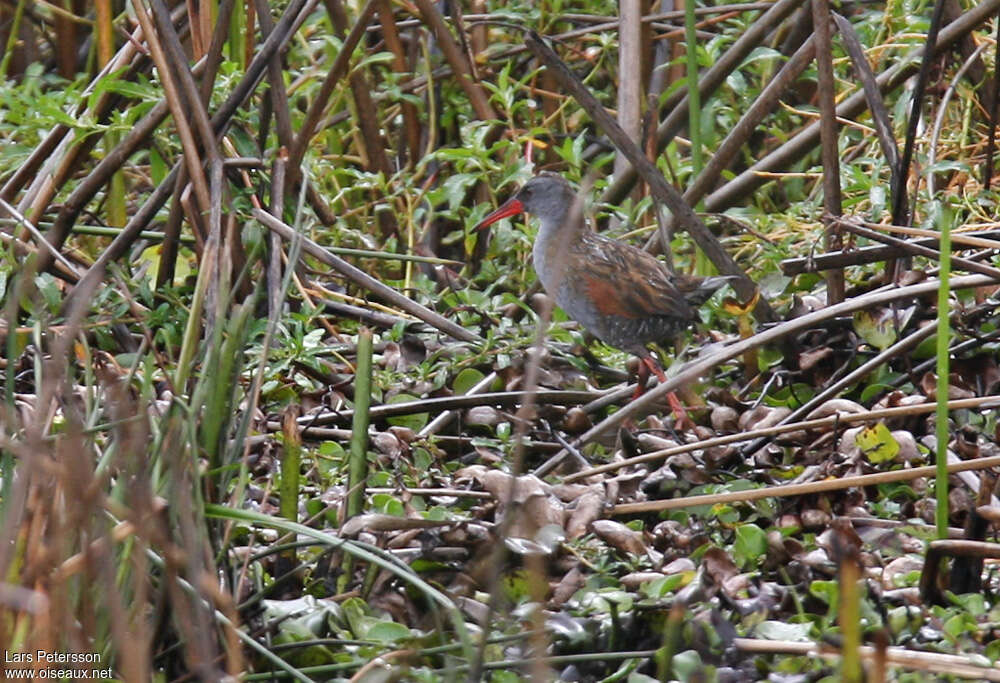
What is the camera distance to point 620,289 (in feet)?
12.8

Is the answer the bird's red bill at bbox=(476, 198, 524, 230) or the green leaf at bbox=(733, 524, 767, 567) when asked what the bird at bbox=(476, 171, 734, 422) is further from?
the green leaf at bbox=(733, 524, 767, 567)

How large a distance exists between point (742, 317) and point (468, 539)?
117 cm

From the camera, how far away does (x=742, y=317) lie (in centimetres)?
338

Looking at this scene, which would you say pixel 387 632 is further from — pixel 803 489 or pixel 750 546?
pixel 803 489

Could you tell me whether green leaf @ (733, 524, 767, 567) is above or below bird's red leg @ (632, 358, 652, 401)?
below

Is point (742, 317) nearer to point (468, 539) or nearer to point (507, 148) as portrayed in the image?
point (468, 539)

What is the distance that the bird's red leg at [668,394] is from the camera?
326cm

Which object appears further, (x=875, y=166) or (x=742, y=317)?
(x=875, y=166)

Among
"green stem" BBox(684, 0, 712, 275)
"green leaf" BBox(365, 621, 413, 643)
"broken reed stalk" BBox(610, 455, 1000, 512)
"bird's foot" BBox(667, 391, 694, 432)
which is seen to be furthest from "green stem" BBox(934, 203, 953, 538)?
"green stem" BBox(684, 0, 712, 275)

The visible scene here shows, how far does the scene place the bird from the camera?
12.4 feet

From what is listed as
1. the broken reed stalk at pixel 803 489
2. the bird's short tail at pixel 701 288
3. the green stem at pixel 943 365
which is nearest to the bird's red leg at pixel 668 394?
Result: the bird's short tail at pixel 701 288

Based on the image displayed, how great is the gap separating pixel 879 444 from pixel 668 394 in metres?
0.53

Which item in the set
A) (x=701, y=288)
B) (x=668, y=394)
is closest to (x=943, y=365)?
(x=668, y=394)

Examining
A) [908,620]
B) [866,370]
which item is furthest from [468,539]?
[866,370]
